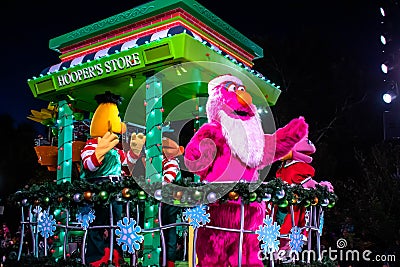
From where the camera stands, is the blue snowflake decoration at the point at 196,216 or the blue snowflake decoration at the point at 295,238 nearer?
the blue snowflake decoration at the point at 196,216

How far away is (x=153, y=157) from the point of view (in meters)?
5.62

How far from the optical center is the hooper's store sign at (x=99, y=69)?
5.79m

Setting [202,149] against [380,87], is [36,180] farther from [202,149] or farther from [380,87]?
[380,87]

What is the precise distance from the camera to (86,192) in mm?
4281

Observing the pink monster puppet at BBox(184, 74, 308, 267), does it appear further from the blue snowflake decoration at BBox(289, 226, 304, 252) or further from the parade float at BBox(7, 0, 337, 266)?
the blue snowflake decoration at BBox(289, 226, 304, 252)

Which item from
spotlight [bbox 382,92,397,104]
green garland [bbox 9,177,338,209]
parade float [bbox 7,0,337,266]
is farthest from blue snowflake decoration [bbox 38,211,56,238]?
spotlight [bbox 382,92,397,104]

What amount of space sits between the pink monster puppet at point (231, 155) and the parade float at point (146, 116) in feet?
0.72

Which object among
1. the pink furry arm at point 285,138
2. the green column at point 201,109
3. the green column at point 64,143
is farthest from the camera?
the green column at point 201,109

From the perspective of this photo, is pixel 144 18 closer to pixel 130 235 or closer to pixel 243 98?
pixel 243 98

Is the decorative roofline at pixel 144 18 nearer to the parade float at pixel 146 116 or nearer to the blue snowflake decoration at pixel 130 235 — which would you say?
the parade float at pixel 146 116

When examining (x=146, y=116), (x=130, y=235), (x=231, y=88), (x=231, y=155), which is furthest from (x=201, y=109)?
(x=130, y=235)

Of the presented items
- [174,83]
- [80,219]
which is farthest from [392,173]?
[80,219]

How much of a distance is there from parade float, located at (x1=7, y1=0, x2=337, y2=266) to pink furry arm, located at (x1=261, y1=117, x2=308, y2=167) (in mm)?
544

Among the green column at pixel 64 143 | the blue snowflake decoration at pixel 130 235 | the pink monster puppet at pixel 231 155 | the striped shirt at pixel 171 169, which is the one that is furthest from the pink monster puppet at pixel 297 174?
the green column at pixel 64 143
